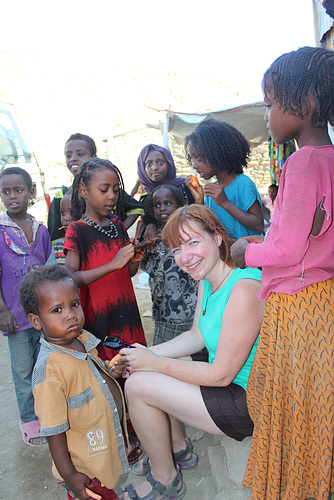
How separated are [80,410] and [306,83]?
65.9 inches

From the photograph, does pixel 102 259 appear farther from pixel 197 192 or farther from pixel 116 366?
pixel 197 192

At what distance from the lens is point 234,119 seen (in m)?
6.68

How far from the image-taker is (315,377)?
1286mm

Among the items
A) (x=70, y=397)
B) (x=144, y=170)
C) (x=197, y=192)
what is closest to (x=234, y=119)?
(x=144, y=170)

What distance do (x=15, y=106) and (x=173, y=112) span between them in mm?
2903

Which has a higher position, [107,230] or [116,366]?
[107,230]

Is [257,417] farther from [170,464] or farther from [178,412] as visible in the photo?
[170,464]

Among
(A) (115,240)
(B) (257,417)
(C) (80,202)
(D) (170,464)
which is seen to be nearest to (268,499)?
(B) (257,417)

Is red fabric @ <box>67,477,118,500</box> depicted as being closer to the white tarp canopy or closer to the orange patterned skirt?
the orange patterned skirt

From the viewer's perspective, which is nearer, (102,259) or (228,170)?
(102,259)

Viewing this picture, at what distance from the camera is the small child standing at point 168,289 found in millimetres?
2479

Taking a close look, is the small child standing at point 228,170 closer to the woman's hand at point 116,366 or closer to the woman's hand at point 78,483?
the woman's hand at point 116,366

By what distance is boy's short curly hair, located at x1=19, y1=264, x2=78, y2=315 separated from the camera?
5.33 feet

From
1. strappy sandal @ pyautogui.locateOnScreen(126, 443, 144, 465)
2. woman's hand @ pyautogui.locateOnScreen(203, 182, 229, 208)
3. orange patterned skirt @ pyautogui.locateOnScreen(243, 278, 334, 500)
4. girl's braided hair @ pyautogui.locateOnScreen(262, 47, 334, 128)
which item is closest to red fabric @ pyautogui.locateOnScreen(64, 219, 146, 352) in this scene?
strappy sandal @ pyautogui.locateOnScreen(126, 443, 144, 465)
